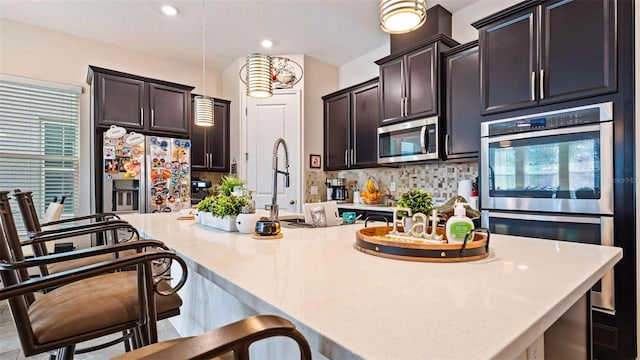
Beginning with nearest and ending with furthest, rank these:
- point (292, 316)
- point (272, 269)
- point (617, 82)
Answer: point (292, 316), point (272, 269), point (617, 82)

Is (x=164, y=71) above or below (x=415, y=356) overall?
above

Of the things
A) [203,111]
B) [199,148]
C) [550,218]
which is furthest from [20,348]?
[550,218]

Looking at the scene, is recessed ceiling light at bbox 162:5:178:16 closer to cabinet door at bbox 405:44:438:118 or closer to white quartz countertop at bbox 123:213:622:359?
cabinet door at bbox 405:44:438:118

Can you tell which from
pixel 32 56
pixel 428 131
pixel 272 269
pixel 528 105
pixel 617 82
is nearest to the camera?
pixel 272 269

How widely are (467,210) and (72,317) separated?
4.63ft

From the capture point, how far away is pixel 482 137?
2570 mm

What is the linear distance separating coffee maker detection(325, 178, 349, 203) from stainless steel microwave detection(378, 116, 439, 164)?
101 cm

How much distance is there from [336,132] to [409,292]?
4.00 metres

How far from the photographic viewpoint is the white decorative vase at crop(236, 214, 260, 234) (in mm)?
1668

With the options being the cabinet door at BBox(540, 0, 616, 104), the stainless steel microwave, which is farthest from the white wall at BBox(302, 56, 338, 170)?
the cabinet door at BBox(540, 0, 616, 104)

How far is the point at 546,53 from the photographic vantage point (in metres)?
2.24

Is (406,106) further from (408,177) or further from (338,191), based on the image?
(338,191)

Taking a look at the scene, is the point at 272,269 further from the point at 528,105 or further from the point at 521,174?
the point at 528,105

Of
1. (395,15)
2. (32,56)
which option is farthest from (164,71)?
(395,15)
